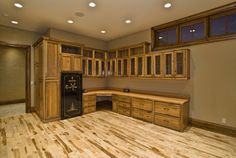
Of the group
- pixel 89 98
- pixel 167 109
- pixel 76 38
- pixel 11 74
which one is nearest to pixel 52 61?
pixel 76 38

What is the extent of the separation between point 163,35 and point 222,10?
1.65 m

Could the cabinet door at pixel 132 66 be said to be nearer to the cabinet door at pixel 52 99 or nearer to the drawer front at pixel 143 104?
the drawer front at pixel 143 104

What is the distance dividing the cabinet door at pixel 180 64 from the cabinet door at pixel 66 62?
3319 millimetres

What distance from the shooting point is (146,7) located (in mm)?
3238

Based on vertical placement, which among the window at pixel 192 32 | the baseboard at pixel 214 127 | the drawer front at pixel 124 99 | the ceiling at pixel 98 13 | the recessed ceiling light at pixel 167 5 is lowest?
the baseboard at pixel 214 127

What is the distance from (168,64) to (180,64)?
328 mm

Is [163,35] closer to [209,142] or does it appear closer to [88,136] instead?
[209,142]

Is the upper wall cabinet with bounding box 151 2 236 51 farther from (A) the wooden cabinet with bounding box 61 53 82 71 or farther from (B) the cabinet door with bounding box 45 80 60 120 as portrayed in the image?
(B) the cabinet door with bounding box 45 80 60 120

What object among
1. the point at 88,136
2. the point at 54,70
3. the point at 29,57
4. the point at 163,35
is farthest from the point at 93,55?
the point at 88,136

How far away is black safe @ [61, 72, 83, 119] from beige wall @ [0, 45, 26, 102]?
3.90 m

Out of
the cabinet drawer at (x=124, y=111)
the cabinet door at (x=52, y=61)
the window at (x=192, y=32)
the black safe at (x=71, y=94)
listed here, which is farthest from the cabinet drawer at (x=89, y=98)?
the window at (x=192, y=32)

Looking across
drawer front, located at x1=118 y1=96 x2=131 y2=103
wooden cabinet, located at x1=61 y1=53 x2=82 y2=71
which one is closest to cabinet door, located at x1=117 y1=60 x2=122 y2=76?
drawer front, located at x1=118 y1=96 x2=131 y2=103

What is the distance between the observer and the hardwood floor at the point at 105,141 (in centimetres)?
245

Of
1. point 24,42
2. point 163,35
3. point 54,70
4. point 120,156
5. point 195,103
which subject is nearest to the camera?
point 120,156
